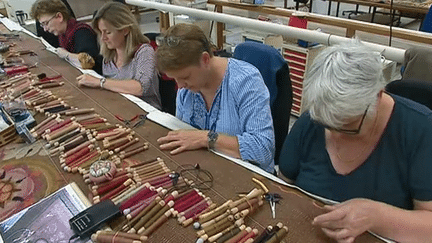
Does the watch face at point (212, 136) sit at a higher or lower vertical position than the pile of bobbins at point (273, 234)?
higher

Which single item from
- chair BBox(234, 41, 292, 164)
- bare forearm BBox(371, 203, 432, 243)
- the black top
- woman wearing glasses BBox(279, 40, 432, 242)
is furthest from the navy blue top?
the black top

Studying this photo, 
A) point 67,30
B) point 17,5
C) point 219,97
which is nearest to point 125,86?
point 219,97

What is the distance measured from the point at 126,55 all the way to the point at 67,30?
111cm

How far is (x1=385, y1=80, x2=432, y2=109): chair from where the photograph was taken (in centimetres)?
148

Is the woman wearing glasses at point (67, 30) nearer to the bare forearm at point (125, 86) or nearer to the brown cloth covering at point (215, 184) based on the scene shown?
the bare forearm at point (125, 86)

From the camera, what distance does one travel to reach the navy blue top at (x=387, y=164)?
45.4 inches

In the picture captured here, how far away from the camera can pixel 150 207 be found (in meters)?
1.26

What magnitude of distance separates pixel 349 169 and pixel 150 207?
29.0 inches

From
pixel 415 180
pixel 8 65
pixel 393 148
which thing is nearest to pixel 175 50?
pixel 393 148

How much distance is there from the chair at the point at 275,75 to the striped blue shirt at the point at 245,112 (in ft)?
0.59

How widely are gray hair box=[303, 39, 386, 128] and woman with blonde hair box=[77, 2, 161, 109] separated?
1.52m

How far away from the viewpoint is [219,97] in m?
1.80

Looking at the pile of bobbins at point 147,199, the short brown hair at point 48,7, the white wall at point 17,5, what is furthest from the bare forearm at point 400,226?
the white wall at point 17,5

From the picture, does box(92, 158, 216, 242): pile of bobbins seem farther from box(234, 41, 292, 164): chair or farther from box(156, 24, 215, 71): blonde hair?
box(234, 41, 292, 164): chair
